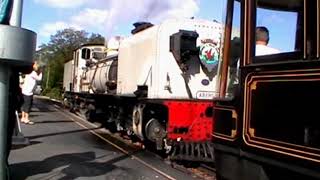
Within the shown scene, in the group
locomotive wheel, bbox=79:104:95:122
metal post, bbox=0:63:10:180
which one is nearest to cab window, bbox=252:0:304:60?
metal post, bbox=0:63:10:180

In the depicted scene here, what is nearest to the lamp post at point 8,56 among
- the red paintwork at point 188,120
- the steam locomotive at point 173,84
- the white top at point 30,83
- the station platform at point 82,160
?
the station platform at point 82,160

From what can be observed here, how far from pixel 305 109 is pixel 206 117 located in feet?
21.5

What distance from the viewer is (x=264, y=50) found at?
502 centimetres

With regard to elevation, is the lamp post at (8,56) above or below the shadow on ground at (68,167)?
above

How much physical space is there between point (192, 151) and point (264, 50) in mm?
5777

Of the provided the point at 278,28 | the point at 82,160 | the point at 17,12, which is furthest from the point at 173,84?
the point at 278,28

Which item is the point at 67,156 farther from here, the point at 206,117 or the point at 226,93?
the point at 226,93

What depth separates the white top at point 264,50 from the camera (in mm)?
4879

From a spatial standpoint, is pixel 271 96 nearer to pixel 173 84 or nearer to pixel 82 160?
pixel 82 160

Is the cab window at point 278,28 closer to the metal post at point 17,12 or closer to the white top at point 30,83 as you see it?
the metal post at point 17,12

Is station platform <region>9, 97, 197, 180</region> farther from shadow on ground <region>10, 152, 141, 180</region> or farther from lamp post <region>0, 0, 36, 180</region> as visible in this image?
lamp post <region>0, 0, 36, 180</region>

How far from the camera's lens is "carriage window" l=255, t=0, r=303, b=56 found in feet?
15.2

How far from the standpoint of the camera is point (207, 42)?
463 inches

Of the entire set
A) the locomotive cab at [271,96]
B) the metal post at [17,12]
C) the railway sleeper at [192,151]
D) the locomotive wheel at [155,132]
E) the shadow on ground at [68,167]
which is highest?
the metal post at [17,12]
